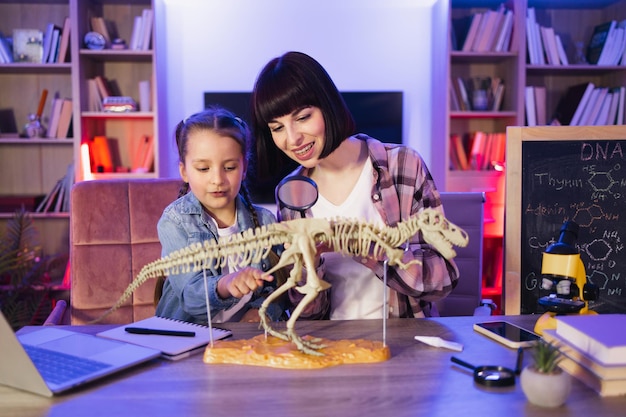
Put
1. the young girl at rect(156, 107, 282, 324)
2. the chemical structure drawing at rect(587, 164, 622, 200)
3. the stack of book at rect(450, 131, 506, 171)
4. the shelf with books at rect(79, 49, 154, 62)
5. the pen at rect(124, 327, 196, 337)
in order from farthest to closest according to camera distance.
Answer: the stack of book at rect(450, 131, 506, 171), the shelf with books at rect(79, 49, 154, 62), the chemical structure drawing at rect(587, 164, 622, 200), the young girl at rect(156, 107, 282, 324), the pen at rect(124, 327, 196, 337)

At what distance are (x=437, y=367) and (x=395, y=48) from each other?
11.7 ft

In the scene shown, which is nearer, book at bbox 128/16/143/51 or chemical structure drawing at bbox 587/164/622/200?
chemical structure drawing at bbox 587/164/622/200

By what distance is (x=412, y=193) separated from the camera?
1719mm

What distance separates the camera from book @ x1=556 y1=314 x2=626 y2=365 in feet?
3.15

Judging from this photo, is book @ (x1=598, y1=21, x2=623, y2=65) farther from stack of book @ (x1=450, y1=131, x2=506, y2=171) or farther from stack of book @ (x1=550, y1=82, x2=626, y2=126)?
stack of book @ (x1=450, y1=131, x2=506, y2=171)

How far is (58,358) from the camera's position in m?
1.12

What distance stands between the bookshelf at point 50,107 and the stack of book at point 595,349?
3.34m

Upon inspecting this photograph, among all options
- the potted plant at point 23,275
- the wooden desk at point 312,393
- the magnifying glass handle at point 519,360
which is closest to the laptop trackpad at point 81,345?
the wooden desk at point 312,393

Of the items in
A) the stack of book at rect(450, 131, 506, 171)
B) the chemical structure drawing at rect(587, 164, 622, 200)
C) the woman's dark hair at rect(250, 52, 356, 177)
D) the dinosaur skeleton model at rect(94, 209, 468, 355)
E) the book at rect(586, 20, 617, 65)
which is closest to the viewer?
the dinosaur skeleton model at rect(94, 209, 468, 355)

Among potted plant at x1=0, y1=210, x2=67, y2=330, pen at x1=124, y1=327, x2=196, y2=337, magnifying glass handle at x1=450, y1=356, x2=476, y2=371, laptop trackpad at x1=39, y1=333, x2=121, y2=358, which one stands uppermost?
pen at x1=124, y1=327, x2=196, y2=337

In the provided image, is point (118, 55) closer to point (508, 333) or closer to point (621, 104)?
point (508, 333)

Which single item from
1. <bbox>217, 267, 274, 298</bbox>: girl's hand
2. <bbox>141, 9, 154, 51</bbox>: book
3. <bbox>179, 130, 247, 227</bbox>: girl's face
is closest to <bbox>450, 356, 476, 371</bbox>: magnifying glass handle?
A: <bbox>217, 267, 274, 298</bbox>: girl's hand

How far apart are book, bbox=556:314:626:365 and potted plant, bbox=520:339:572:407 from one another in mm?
105

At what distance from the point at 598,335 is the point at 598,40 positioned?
3.82 meters
